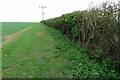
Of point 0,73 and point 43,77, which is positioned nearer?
point 43,77

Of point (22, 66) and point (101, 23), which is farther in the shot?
point (22, 66)

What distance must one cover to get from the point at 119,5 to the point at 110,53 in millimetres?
1571

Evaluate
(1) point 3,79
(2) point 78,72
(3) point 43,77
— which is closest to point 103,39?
(2) point 78,72

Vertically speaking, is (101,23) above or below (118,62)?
above

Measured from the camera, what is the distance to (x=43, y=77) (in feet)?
12.9

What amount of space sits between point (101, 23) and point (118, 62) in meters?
1.47

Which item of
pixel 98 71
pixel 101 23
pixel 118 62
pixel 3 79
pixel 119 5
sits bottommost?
pixel 3 79

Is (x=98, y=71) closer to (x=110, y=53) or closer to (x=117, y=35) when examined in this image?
(x=110, y=53)

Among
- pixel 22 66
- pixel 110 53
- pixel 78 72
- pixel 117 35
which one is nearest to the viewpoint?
pixel 117 35

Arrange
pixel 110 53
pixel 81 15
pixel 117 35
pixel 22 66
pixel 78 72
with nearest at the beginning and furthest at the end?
pixel 117 35 → pixel 78 72 → pixel 110 53 → pixel 22 66 → pixel 81 15

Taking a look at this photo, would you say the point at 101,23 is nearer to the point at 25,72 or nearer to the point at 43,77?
the point at 43,77

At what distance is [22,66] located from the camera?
4.96 meters

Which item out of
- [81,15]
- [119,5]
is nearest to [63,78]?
[119,5]

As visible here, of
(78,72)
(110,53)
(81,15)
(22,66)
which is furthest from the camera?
(81,15)
